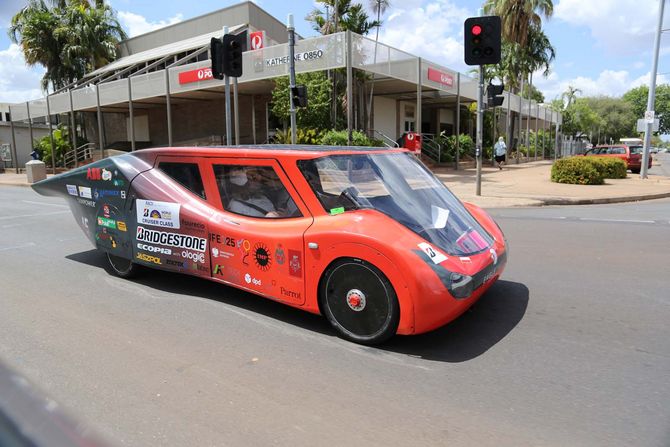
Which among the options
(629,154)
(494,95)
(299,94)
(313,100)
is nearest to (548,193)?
(494,95)

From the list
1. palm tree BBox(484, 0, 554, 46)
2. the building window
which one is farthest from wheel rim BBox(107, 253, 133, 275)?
palm tree BBox(484, 0, 554, 46)

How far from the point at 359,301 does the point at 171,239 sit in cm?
224

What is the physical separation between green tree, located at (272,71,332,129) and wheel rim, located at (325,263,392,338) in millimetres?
16371

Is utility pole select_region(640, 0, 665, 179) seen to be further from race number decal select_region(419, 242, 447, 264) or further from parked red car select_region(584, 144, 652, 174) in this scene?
race number decal select_region(419, 242, 447, 264)

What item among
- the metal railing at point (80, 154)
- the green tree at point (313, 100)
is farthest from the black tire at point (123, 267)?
the metal railing at point (80, 154)

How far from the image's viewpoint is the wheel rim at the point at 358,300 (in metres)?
3.54

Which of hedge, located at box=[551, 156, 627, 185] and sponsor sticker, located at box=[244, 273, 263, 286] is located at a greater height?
hedge, located at box=[551, 156, 627, 185]

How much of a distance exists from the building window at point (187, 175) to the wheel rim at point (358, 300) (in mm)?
1798

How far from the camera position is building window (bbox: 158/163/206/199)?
478 centimetres

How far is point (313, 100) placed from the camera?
1944 centimetres

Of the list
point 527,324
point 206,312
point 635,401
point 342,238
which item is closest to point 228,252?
point 206,312

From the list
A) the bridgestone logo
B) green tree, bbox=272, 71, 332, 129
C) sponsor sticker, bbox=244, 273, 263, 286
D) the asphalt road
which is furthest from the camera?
green tree, bbox=272, 71, 332, 129

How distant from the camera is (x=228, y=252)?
4.42m

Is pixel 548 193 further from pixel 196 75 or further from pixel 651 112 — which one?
pixel 196 75
